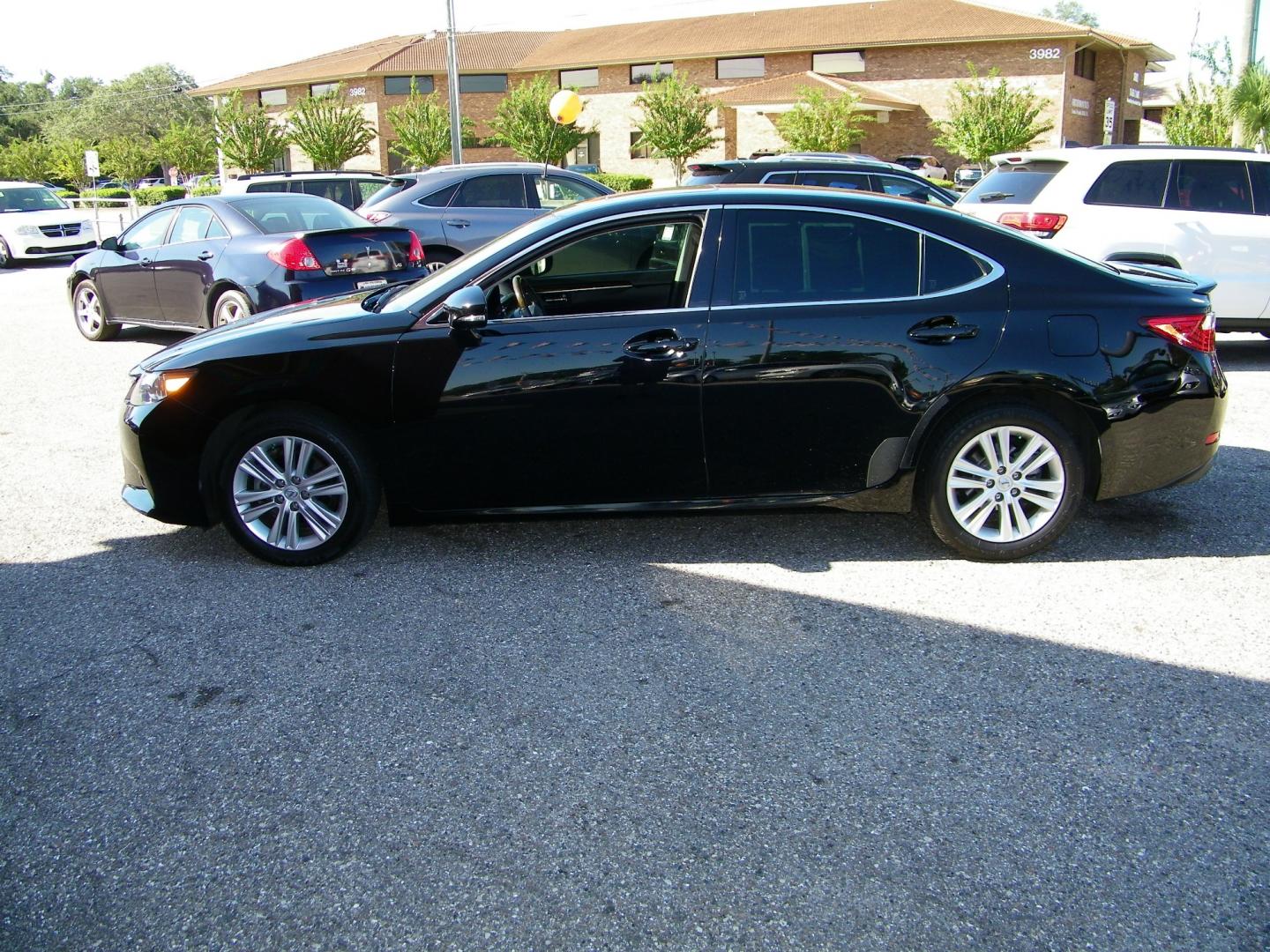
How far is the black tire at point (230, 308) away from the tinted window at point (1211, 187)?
26.8 ft

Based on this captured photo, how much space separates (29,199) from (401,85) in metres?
35.5

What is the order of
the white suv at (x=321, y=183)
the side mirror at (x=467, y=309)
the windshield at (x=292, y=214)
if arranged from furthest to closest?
the white suv at (x=321, y=183), the windshield at (x=292, y=214), the side mirror at (x=467, y=309)

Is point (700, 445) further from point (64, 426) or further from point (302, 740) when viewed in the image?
point (64, 426)

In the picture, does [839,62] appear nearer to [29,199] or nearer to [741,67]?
[741,67]

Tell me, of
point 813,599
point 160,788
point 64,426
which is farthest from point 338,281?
point 160,788

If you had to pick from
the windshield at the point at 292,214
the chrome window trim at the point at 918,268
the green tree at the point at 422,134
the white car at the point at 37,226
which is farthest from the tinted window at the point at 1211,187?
the green tree at the point at 422,134

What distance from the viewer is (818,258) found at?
4.95 metres

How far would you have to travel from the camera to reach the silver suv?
43.7 ft

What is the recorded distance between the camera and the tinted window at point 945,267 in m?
4.93

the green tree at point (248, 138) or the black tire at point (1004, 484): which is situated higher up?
the green tree at point (248, 138)

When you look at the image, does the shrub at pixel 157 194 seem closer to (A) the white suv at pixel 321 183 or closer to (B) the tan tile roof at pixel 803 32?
(B) the tan tile roof at pixel 803 32

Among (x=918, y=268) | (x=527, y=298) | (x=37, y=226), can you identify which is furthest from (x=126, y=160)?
(x=918, y=268)

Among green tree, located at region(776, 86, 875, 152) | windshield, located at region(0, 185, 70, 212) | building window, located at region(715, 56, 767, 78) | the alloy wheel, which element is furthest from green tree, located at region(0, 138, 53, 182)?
the alloy wheel

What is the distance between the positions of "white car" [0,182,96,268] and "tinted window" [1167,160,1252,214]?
20.5m
